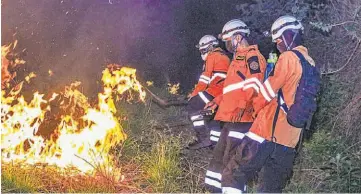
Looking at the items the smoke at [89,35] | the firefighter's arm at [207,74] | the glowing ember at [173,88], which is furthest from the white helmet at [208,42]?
the glowing ember at [173,88]

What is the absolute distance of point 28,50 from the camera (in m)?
10.5

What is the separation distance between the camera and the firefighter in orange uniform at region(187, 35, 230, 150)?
7.16 metres

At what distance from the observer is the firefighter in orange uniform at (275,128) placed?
5676 mm

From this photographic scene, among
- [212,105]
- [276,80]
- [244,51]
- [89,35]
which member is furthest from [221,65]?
[89,35]

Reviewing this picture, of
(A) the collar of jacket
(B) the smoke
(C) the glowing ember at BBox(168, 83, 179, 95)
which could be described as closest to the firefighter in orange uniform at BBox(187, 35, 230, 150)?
(A) the collar of jacket

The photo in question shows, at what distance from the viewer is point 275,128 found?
579 cm

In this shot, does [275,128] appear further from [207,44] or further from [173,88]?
[173,88]

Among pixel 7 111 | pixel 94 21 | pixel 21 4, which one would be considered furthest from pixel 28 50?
pixel 7 111

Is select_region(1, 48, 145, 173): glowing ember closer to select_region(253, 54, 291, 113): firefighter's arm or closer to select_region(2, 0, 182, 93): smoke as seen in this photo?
select_region(253, 54, 291, 113): firefighter's arm

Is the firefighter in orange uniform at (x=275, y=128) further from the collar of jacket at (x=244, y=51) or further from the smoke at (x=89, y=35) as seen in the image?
the smoke at (x=89, y=35)

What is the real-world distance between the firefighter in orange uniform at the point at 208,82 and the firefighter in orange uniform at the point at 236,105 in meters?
0.61

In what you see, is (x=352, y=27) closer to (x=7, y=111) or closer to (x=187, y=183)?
(x=187, y=183)

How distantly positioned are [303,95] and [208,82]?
1.84 metres

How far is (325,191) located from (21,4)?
638 centimetres
